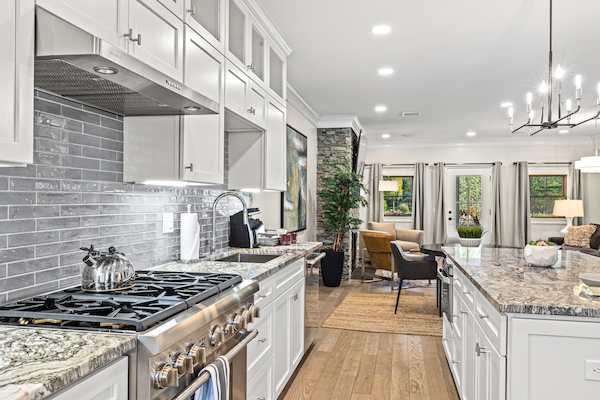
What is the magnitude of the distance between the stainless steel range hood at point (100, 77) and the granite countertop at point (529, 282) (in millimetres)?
1497

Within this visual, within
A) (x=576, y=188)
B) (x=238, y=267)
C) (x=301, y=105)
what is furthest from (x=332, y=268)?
(x=576, y=188)

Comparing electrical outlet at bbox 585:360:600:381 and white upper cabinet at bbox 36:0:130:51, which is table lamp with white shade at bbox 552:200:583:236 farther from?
white upper cabinet at bbox 36:0:130:51

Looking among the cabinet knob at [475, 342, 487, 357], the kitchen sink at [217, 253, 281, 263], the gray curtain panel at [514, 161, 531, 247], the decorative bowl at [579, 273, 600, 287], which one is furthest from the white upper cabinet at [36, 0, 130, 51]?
the gray curtain panel at [514, 161, 531, 247]

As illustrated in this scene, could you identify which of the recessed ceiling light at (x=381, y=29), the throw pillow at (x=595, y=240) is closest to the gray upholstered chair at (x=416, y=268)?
the recessed ceiling light at (x=381, y=29)

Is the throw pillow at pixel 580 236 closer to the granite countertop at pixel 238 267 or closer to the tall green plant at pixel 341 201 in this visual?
the tall green plant at pixel 341 201

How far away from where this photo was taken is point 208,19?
223 cm

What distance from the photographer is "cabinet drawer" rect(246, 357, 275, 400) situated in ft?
6.94

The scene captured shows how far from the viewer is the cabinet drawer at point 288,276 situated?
8.34 feet

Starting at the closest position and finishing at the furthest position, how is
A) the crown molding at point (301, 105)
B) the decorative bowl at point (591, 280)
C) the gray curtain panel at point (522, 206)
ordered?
the decorative bowl at point (591, 280) → the crown molding at point (301, 105) → the gray curtain panel at point (522, 206)

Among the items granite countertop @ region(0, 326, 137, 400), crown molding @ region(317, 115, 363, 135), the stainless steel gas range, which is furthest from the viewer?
crown molding @ region(317, 115, 363, 135)

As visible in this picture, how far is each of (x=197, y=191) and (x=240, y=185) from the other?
466 mm

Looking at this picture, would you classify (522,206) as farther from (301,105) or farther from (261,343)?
(261,343)

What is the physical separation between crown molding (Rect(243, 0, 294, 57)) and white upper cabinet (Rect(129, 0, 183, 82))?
1027 millimetres

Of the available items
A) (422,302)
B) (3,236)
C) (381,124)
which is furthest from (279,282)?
(381,124)
